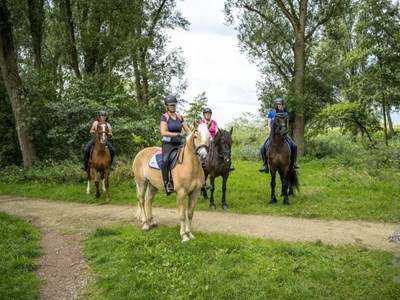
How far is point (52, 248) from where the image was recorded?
7484 mm

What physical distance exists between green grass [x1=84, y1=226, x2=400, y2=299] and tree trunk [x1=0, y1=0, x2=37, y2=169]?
1078 centimetres

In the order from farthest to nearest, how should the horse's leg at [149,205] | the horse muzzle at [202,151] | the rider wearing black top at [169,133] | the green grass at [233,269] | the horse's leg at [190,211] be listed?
1. the horse's leg at [149,205]
2. the rider wearing black top at [169,133]
3. the horse's leg at [190,211]
4. the horse muzzle at [202,151]
5. the green grass at [233,269]

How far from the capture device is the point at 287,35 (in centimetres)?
2300

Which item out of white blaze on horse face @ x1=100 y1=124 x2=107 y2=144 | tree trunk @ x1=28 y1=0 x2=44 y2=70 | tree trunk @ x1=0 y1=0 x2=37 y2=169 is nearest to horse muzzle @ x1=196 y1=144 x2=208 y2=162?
white blaze on horse face @ x1=100 y1=124 x2=107 y2=144

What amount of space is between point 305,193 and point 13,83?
13874 mm

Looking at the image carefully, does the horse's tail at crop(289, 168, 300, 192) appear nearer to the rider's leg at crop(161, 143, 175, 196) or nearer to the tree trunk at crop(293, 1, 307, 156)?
the rider's leg at crop(161, 143, 175, 196)

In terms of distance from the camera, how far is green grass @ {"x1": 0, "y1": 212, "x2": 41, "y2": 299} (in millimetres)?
5403

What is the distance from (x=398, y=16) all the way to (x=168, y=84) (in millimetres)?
16233

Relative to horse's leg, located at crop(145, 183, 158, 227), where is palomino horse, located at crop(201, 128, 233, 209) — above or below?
above

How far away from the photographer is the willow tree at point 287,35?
2102 cm

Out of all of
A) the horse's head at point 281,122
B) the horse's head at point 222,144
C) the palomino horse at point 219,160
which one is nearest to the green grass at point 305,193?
the palomino horse at point 219,160

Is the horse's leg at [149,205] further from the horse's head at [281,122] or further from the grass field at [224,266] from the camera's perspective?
the horse's head at [281,122]

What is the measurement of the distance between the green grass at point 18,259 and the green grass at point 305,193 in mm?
3689

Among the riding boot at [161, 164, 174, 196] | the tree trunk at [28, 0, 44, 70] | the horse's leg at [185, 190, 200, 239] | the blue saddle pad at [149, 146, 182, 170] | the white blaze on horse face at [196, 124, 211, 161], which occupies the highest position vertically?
the tree trunk at [28, 0, 44, 70]
